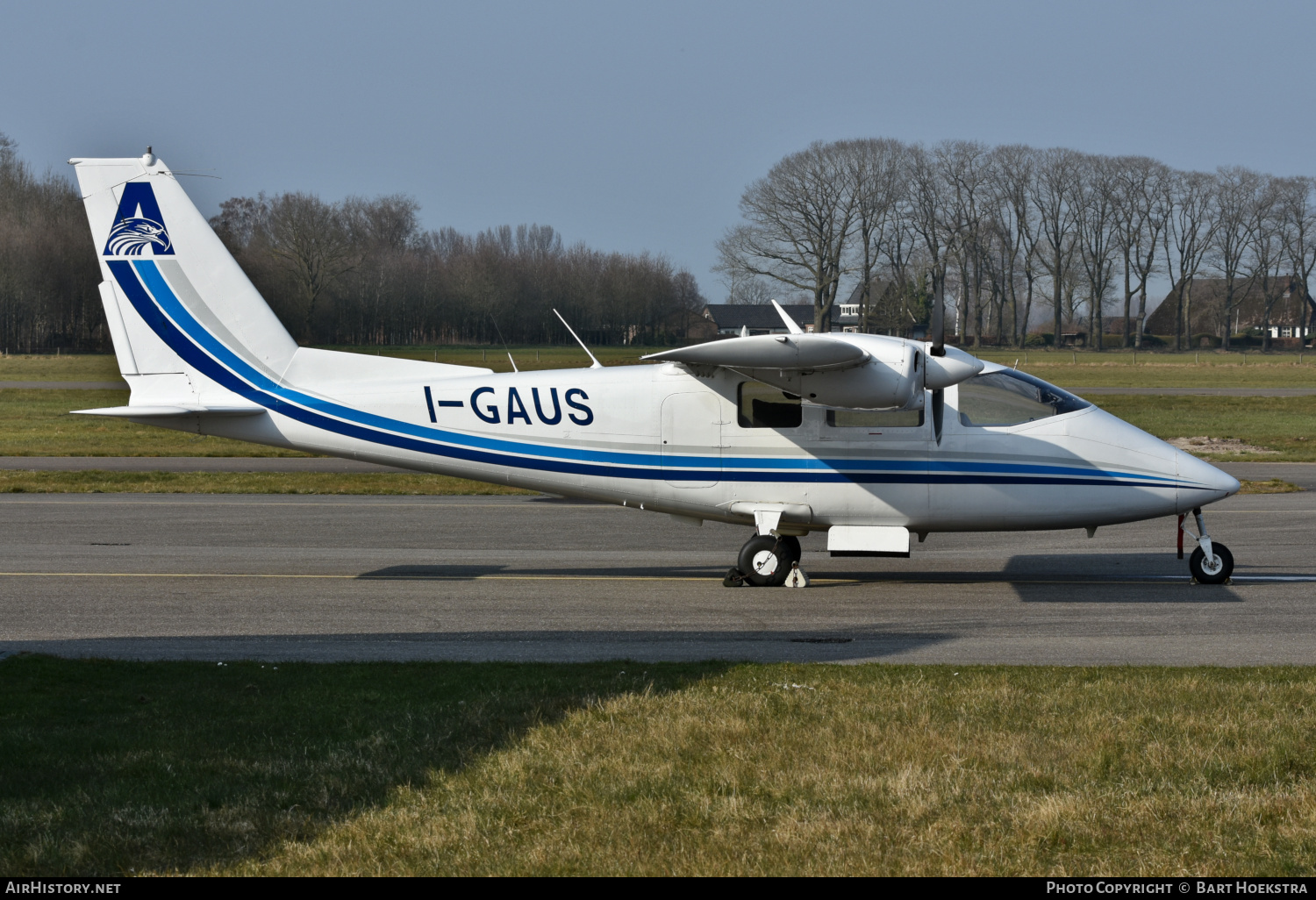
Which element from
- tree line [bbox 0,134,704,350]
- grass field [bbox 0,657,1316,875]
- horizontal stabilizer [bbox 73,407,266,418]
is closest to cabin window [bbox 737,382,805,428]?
grass field [bbox 0,657,1316,875]

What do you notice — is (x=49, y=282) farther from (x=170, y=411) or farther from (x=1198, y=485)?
(x=1198, y=485)

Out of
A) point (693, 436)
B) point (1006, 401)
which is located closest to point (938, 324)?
point (1006, 401)

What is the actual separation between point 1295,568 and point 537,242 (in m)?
64.9

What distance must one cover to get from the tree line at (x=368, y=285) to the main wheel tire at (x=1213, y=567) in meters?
32.5

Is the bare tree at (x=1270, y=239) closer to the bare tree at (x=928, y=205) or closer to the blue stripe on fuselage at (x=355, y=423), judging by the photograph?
the bare tree at (x=928, y=205)

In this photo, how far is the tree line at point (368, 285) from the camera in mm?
48219

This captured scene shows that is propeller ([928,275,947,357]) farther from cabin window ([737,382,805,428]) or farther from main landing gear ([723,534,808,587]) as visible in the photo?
main landing gear ([723,534,808,587])

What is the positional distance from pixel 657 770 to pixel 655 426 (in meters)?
7.33

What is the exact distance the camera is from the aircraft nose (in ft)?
41.9

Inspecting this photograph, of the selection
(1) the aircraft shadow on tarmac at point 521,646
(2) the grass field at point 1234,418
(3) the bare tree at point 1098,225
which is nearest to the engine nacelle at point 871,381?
(1) the aircraft shadow on tarmac at point 521,646

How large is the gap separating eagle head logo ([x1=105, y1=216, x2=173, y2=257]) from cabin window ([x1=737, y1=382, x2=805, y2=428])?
22.9ft

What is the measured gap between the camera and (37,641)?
10.2m

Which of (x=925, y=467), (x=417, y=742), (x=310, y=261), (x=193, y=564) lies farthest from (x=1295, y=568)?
(x=310, y=261)

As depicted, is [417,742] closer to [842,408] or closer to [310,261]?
[842,408]
